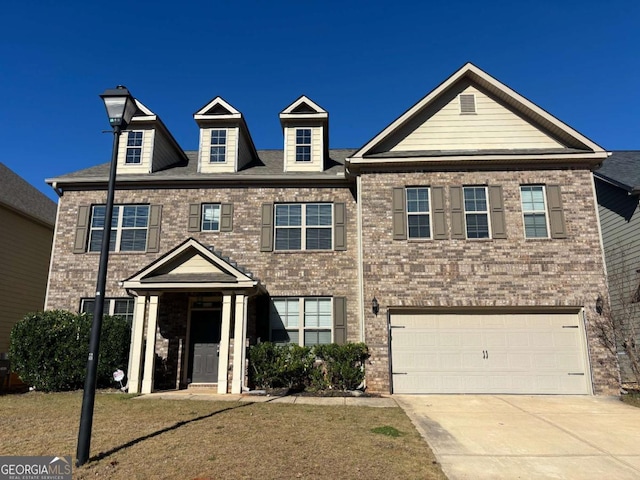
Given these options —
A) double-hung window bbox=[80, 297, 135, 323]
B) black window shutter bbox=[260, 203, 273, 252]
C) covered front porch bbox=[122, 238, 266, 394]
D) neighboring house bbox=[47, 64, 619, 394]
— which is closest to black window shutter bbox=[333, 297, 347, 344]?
neighboring house bbox=[47, 64, 619, 394]

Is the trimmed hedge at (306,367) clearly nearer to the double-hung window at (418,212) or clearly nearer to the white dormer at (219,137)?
the double-hung window at (418,212)

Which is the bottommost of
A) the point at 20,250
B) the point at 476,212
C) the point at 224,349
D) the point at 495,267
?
the point at 224,349

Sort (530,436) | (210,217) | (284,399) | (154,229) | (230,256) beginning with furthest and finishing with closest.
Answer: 1. (210,217)
2. (154,229)
3. (230,256)
4. (284,399)
5. (530,436)

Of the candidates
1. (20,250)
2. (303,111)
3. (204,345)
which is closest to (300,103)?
(303,111)

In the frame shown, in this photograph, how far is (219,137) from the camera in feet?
48.5

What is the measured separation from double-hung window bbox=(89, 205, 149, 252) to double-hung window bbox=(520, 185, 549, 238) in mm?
11348

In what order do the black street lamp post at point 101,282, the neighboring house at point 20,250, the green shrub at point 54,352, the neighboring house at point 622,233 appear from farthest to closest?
the neighboring house at point 20,250
the neighboring house at point 622,233
the green shrub at point 54,352
the black street lamp post at point 101,282

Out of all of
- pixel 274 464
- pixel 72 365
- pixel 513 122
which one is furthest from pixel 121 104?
pixel 513 122

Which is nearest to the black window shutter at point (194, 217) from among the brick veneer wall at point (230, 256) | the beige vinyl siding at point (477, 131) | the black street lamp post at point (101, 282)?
the brick veneer wall at point (230, 256)

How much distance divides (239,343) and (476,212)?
7472 mm

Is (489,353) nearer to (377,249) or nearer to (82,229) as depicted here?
(377,249)

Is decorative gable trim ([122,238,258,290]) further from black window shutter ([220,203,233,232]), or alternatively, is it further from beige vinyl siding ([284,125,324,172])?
beige vinyl siding ([284,125,324,172])

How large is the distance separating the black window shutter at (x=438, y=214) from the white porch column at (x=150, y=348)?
7.88 meters

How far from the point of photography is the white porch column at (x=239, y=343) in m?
11.2
